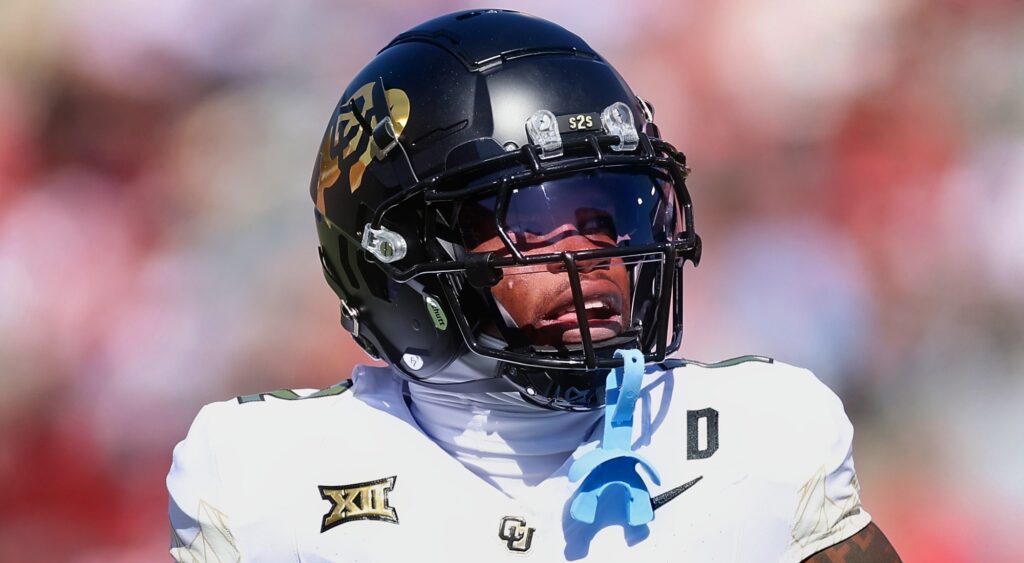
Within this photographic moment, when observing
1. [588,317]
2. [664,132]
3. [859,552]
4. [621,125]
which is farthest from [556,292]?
[664,132]

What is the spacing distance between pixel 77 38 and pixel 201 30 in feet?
1.07

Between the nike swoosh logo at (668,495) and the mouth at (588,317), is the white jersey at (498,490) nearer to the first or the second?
the nike swoosh logo at (668,495)

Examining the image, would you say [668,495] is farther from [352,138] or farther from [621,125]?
[352,138]

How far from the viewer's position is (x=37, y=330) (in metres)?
2.92

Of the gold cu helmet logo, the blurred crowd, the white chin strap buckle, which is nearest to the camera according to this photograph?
the white chin strap buckle

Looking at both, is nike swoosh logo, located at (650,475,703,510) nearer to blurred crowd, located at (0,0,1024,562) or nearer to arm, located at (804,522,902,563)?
arm, located at (804,522,902,563)

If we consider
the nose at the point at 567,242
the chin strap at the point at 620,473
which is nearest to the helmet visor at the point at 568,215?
the nose at the point at 567,242

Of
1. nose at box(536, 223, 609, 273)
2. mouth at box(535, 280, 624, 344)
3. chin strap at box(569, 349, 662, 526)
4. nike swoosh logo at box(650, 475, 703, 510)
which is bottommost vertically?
nike swoosh logo at box(650, 475, 703, 510)

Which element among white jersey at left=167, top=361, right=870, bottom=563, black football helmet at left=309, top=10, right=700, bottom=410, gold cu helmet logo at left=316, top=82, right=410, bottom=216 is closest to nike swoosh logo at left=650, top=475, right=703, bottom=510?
white jersey at left=167, top=361, right=870, bottom=563

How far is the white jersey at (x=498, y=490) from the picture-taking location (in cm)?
142

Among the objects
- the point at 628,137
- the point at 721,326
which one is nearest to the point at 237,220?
the point at 721,326

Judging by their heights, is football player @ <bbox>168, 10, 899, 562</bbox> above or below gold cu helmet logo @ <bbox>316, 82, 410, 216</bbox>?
below

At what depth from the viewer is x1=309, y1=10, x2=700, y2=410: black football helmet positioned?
1.45 m

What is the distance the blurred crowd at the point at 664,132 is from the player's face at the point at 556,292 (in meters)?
1.68
